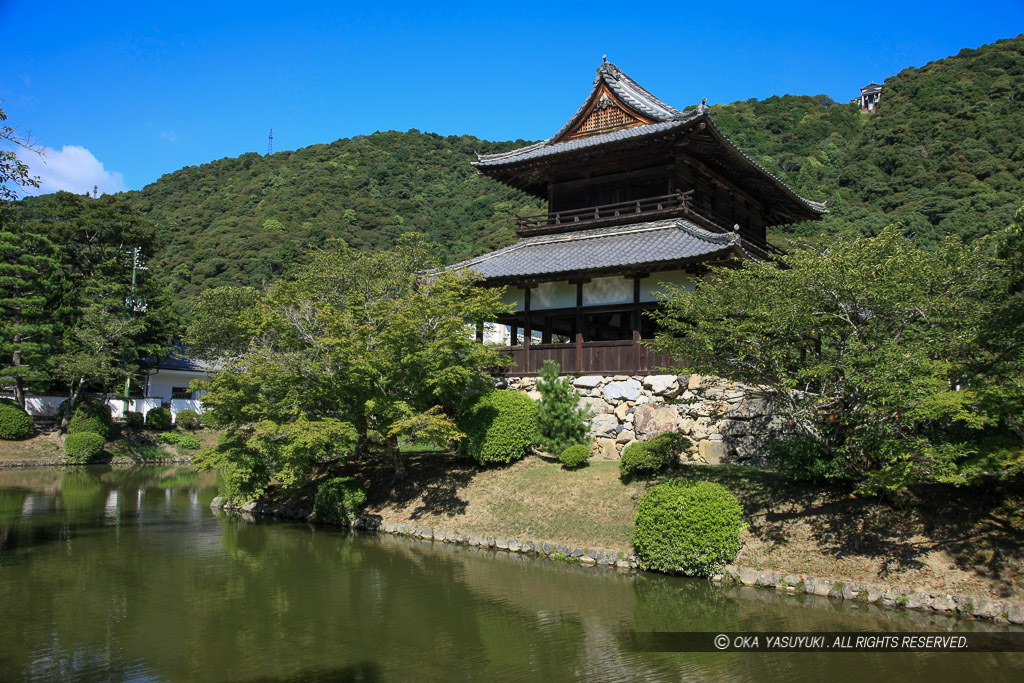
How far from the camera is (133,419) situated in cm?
3944

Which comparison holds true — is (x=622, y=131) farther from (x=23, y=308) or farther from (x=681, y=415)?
(x=23, y=308)

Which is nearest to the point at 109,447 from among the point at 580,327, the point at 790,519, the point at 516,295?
the point at 516,295

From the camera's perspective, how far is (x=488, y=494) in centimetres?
1738

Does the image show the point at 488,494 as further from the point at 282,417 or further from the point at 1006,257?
the point at 1006,257

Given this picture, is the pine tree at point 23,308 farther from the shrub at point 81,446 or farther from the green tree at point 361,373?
the green tree at point 361,373

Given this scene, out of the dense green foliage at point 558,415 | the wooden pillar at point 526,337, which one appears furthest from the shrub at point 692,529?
the wooden pillar at point 526,337

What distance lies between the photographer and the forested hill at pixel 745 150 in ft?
159

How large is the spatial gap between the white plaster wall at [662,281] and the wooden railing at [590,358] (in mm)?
1558

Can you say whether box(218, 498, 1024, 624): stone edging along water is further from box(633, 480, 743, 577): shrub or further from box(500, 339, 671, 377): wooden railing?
box(500, 339, 671, 377): wooden railing

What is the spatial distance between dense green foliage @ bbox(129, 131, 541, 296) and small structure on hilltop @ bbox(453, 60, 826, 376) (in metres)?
31.2

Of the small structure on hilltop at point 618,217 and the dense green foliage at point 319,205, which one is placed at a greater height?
the dense green foliage at point 319,205

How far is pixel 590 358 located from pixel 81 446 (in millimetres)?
27430

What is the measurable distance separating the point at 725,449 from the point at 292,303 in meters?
13.1

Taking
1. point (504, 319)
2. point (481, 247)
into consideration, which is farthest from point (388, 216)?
point (504, 319)
